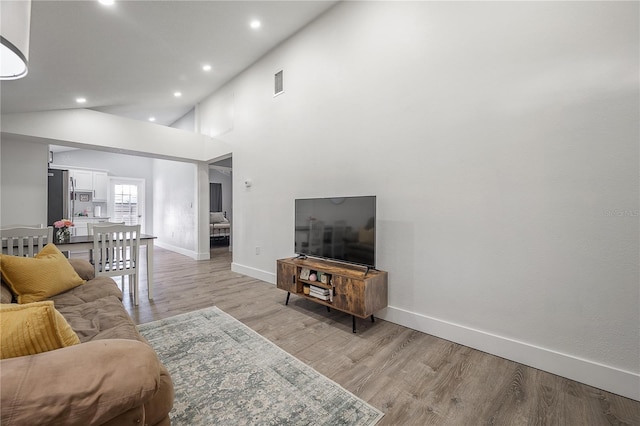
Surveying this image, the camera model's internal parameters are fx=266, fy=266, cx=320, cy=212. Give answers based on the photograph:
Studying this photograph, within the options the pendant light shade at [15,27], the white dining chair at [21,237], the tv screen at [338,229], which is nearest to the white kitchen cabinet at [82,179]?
the white dining chair at [21,237]

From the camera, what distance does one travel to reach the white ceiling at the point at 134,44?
252 centimetres

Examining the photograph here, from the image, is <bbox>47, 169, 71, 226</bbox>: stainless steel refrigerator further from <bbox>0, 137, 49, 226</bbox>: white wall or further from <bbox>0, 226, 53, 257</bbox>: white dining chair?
<bbox>0, 226, 53, 257</bbox>: white dining chair

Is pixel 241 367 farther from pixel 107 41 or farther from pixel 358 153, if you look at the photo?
pixel 107 41

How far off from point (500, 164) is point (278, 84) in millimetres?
3258

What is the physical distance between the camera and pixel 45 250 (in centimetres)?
229

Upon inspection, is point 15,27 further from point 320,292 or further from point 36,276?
point 320,292

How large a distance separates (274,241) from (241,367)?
2271 mm

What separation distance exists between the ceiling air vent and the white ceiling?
47 centimetres

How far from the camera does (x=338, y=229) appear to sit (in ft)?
9.30

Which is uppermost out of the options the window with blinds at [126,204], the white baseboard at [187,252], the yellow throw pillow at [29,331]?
the window with blinds at [126,204]

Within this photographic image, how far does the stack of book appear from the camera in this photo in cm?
276

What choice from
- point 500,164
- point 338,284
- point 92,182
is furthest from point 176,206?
point 500,164

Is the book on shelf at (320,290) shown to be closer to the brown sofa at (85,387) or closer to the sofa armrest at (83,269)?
the brown sofa at (85,387)

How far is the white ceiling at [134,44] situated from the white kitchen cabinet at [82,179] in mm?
3835
